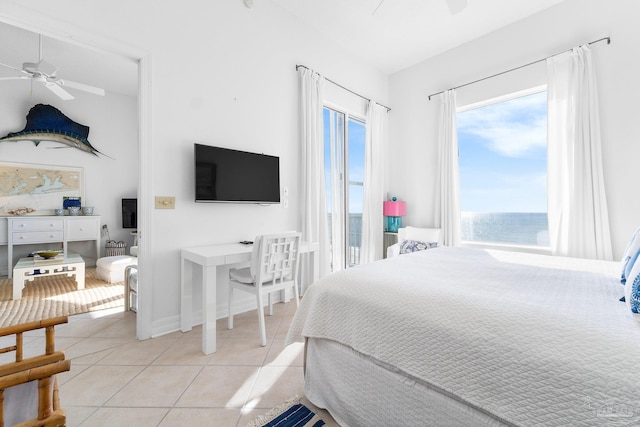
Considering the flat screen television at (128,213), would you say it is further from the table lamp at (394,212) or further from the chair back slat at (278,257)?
the table lamp at (394,212)

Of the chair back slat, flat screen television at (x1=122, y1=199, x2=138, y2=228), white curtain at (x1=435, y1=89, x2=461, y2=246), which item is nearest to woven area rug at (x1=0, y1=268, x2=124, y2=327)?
flat screen television at (x1=122, y1=199, x2=138, y2=228)

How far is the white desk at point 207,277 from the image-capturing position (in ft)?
6.91

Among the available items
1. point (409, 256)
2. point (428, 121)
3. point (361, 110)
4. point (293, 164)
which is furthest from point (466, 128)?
point (409, 256)

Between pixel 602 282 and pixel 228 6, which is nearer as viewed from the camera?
pixel 602 282

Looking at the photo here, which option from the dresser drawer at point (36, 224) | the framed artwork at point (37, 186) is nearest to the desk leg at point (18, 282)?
the dresser drawer at point (36, 224)

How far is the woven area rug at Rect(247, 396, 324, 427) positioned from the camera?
1374 millimetres

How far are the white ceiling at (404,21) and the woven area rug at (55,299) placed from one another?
145 inches

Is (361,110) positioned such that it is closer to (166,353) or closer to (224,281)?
(224,281)

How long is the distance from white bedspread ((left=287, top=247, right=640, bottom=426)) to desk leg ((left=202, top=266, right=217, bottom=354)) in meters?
0.85

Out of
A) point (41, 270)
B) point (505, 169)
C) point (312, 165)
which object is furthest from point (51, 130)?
point (505, 169)

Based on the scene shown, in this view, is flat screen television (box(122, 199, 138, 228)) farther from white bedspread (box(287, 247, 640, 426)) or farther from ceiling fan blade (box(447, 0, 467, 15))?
ceiling fan blade (box(447, 0, 467, 15))

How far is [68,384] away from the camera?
171 centimetres

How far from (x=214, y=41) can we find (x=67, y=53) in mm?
2740

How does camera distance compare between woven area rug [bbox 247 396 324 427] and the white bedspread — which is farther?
woven area rug [bbox 247 396 324 427]
